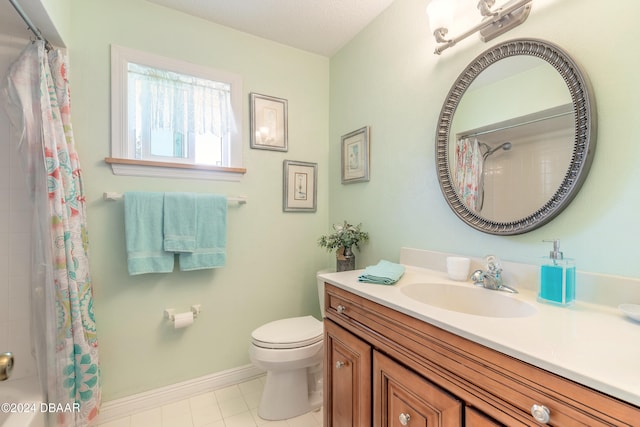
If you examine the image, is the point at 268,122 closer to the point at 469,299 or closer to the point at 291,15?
the point at 291,15

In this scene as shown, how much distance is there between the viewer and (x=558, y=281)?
86 cm

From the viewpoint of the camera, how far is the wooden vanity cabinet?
1.77ft

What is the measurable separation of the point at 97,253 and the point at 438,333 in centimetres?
179

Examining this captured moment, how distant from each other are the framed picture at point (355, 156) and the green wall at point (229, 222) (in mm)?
266

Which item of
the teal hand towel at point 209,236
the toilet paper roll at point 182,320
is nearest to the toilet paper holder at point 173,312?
the toilet paper roll at point 182,320

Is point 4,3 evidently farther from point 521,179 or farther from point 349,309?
point 521,179

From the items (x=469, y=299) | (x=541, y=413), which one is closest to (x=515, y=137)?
(x=469, y=299)

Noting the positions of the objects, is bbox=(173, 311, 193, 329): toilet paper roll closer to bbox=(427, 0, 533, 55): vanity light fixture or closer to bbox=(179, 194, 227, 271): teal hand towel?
bbox=(179, 194, 227, 271): teal hand towel

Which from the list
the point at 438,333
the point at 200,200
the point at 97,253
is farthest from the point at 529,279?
the point at 97,253

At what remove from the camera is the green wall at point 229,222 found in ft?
5.13

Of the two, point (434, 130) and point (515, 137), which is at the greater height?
point (434, 130)

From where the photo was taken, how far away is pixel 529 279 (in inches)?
40.4

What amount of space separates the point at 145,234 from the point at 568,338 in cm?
186

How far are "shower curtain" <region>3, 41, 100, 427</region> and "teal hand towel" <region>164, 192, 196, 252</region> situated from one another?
434mm
